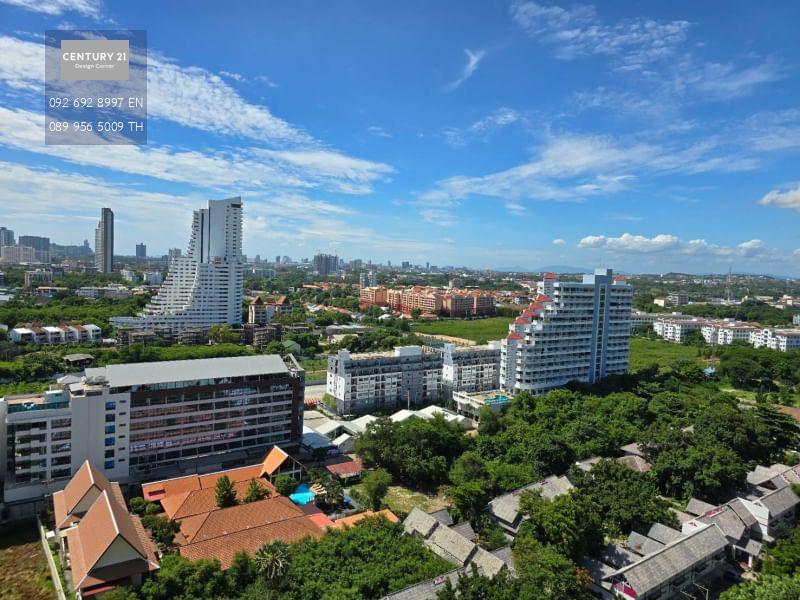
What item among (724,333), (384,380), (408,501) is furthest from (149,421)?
(724,333)

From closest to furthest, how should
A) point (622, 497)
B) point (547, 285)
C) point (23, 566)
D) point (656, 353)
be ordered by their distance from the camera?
point (23, 566)
point (622, 497)
point (547, 285)
point (656, 353)

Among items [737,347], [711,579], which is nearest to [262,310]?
[737,347]

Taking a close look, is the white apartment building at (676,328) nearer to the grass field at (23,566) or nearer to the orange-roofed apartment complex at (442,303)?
the orange-roofed apartment complex at (442,303)

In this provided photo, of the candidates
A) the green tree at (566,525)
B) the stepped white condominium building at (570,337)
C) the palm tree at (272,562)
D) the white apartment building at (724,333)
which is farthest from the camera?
the white apartment building at (724,333)

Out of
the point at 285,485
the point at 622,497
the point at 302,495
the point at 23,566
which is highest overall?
the point at 622,497

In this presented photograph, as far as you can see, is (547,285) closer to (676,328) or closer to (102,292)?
(676,328)

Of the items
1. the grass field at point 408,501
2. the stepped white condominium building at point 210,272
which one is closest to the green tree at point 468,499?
the grass field at point 408,501

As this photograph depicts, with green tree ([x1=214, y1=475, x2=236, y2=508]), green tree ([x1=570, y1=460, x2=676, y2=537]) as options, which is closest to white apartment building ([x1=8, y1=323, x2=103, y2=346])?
green tree ([x1=214, y1=475, x2=236, y2=508])
